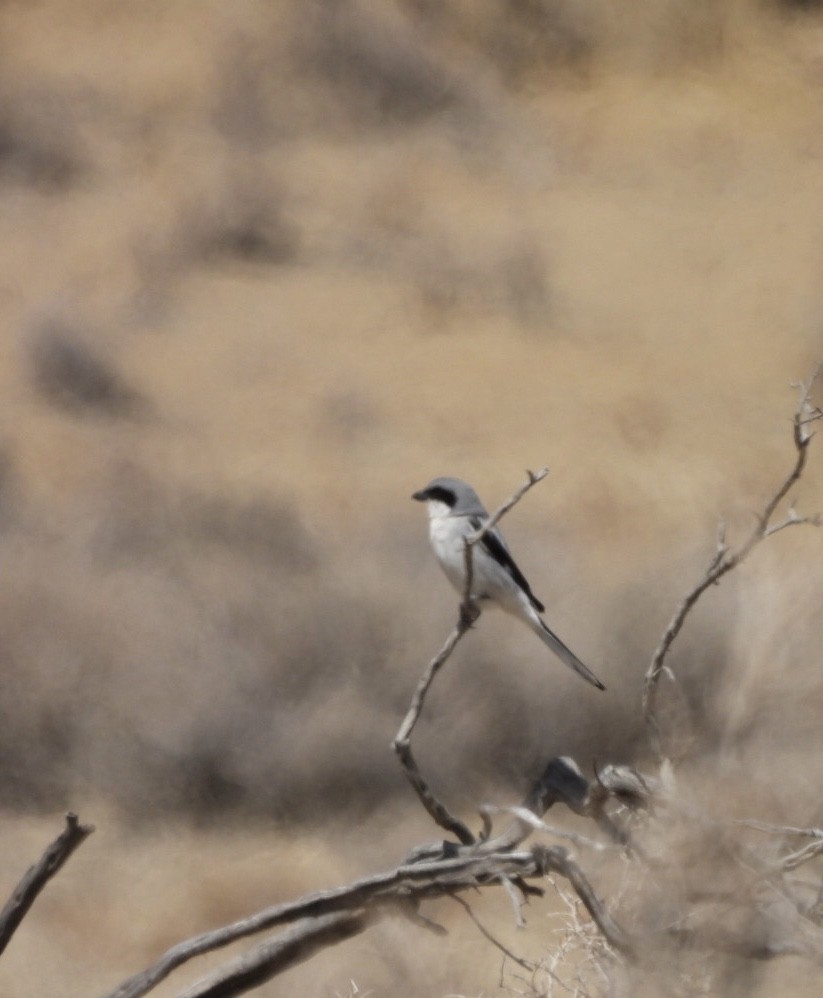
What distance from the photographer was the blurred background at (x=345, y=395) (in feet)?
20.8

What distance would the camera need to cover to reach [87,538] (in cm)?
695

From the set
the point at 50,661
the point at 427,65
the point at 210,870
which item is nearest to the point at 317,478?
the point at 50,661

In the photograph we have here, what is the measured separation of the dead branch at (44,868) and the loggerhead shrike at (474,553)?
1.47 metres

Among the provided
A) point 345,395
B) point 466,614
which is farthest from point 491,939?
point 345,395

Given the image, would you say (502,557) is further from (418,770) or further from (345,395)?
(345,395)

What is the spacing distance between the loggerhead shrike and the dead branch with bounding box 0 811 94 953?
1.47 meters

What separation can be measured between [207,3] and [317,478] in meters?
3.18

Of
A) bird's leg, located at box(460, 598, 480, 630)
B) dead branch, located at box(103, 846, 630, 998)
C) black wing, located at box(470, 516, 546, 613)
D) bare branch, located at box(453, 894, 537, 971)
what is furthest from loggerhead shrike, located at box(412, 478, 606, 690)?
dead branch, located at box(103, 846, 630, 998)

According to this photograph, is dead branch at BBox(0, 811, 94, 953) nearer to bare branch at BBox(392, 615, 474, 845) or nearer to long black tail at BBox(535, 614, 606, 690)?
bare branch at BBox(392, 615, 474, 845)

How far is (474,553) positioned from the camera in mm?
3598

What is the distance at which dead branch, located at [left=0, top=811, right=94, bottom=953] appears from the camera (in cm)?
220

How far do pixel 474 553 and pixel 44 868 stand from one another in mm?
1591

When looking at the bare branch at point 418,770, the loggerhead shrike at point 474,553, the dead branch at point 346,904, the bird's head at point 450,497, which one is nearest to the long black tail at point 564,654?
the loggerhead shrike at point 474,553

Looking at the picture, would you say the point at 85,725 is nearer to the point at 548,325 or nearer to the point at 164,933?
the point at 164,933
